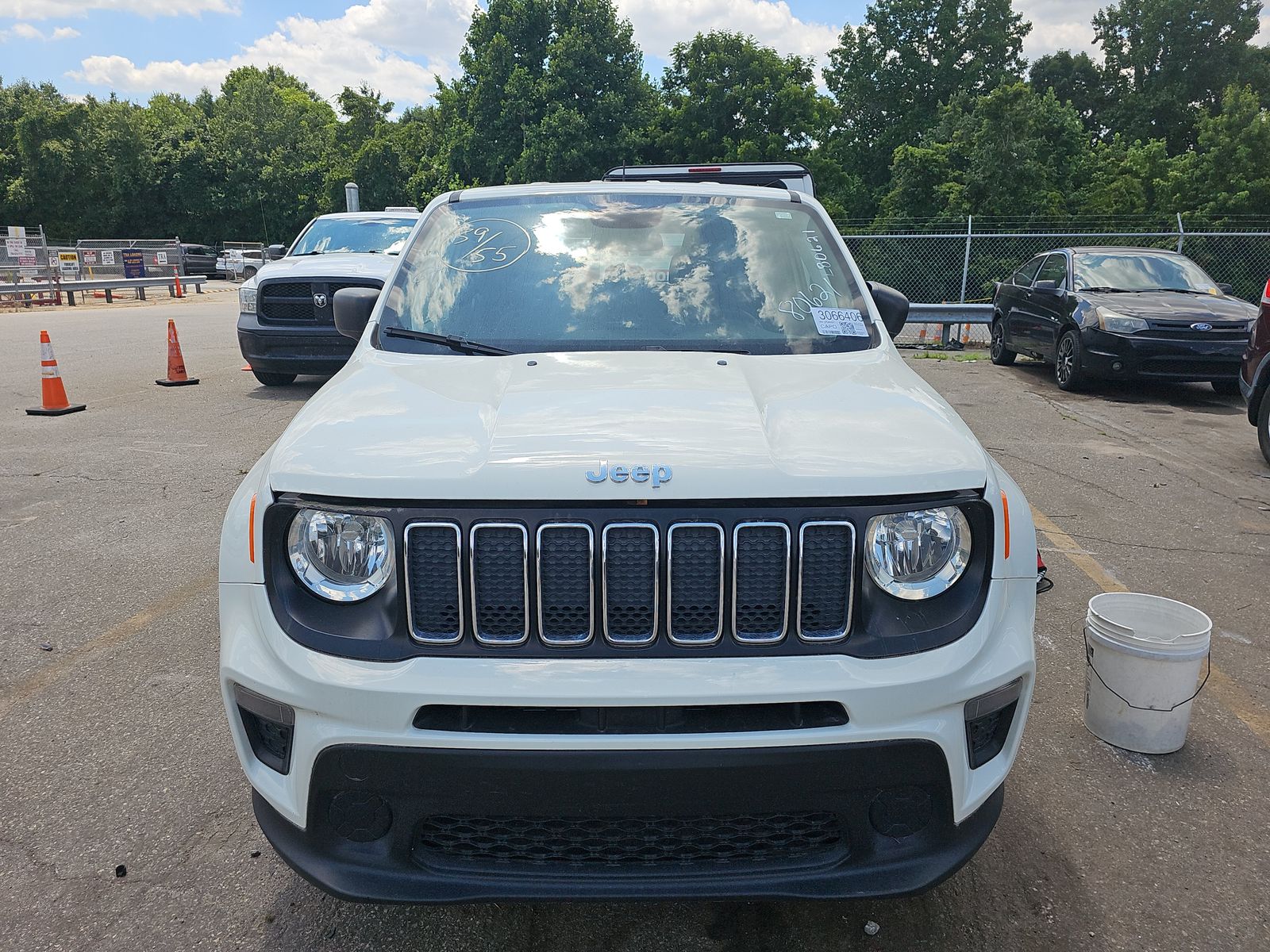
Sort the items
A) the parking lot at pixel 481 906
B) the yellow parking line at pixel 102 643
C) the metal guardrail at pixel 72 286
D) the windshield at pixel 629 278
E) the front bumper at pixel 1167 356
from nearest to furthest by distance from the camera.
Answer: the parking lot at pixel 481 906 < the windshield at pixel 629 278 < the yellow parking line at pixel 102 643 < the front bumper at pixel 1167 356 < the metal guardrail at pixel 72 286

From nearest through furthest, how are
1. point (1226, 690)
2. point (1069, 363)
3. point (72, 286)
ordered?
point (1226, 690) < point (1069, 363) < point (72, 286)

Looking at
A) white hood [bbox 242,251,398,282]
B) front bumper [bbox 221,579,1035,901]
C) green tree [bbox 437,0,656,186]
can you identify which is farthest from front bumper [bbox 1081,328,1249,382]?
green tree [bbox 437,0,656,186]

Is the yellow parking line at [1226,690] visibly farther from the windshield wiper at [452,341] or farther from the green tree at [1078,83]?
the green tree at [1078,83]

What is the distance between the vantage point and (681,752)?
198 centimetres

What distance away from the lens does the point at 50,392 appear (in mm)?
9711

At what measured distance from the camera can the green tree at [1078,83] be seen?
5425 cm

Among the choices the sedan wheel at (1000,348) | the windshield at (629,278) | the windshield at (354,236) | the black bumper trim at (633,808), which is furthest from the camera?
the sedan wheel at (1000,348)

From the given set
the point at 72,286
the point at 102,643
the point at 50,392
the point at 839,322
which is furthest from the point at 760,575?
the point at 72,286

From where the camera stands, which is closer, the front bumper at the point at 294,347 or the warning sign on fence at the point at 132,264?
the front bumper at the point at 294,347

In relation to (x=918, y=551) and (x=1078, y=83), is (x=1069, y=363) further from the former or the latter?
(x=1078, y=83)

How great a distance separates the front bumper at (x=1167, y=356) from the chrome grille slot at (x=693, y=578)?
1006cm

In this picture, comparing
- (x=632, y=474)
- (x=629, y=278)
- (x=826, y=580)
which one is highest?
(x=629, y=278)

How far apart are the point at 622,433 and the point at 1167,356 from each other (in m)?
10.1

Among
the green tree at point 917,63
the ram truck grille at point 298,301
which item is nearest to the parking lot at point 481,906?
the ram truck grille at point 298,301
